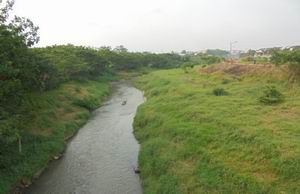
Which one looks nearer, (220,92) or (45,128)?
(45,128)

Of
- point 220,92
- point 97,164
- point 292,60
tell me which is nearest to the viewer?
point 97,164

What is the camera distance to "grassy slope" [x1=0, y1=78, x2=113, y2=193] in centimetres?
2452

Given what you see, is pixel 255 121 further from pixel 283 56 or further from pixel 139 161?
pixel 283 56

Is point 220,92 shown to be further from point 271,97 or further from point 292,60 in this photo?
point 292,60

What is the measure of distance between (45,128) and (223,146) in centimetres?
1808

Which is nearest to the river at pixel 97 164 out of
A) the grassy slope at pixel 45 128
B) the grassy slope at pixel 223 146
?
the grassy slope at pixel 45 128

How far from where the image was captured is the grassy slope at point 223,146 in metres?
18.4

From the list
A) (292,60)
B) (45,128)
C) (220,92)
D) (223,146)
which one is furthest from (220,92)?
(45,128)

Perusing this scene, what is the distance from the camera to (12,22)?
1105 inches

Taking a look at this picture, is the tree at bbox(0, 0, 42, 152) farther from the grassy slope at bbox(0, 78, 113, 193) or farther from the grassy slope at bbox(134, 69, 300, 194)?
the grassy slope at bbox(134, 69, 300, 194)

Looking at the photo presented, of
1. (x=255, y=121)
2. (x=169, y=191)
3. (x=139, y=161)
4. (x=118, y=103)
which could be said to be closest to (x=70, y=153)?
(x=139, y=161)

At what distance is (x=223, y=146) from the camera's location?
22297mm

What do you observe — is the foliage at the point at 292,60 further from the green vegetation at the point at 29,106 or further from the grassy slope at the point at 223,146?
the green vegetation at the point at 29,106

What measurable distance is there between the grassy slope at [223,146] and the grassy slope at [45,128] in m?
7.67
